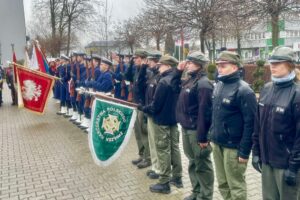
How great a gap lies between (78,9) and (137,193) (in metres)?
28.9

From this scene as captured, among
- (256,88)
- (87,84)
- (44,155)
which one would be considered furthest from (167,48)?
(44,155)

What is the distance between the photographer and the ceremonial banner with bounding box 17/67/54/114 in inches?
433

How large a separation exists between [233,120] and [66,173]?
11.6 feet

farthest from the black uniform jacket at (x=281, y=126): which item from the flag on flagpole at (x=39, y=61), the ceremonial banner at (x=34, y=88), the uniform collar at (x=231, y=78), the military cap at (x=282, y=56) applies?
the flag on flagpole at (x=39, y=61)

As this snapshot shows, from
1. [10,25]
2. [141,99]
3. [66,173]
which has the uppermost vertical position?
[10,25]

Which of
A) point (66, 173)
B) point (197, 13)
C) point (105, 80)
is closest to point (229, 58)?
point (66, 173)

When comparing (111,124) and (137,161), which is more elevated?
(111,124)

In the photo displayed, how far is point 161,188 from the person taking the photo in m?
5.11

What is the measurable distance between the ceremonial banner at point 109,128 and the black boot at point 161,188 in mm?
802

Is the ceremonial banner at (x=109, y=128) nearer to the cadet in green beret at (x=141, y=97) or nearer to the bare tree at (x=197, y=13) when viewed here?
the cadet in green beret at (x=141, y=97)

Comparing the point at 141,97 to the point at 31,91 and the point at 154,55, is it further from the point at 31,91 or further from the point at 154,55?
the point at 31,91

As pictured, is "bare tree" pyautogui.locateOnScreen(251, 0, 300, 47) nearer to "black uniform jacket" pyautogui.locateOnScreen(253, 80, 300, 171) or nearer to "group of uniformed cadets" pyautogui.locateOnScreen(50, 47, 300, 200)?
"group of uniformed cadets" pyautogui.locateOnScreen(50, 47, 300, 200)

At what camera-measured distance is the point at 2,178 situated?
6.03 meters

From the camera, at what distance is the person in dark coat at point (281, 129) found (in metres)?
3.09
